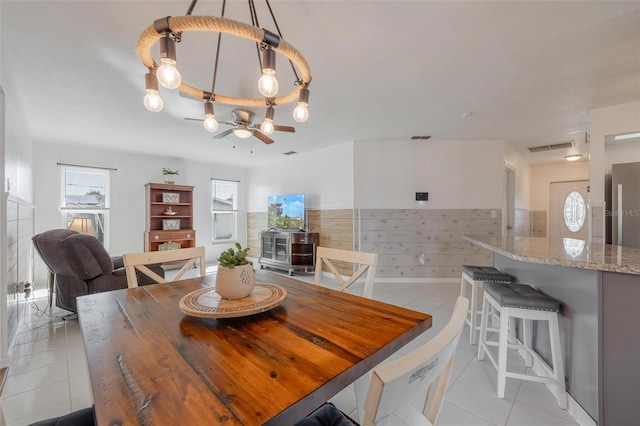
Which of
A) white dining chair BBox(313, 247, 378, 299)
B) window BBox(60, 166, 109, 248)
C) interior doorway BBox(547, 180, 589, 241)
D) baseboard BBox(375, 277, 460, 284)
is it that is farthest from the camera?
interior doorway BBox(547, 180, 589, 241)

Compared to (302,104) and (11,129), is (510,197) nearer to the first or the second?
(302,104)

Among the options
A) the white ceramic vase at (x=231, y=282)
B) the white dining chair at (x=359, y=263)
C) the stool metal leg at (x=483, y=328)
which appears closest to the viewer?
the white ceramic vase at (x=231, y=282)

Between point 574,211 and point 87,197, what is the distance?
1036 centimetres

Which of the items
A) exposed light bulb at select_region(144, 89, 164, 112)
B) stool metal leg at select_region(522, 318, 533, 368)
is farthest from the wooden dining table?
stool metal leg at select_region(522, 318, 533, 368)

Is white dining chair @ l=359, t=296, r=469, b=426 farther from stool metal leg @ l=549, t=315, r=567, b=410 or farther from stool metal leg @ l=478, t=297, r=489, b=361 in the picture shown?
stool metal leg @ l=478, t=297, r=489, b=361

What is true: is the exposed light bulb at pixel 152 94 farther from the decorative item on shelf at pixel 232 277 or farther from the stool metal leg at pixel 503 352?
the stool metal leg at pixel 503 352

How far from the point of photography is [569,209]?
6305 millimetres

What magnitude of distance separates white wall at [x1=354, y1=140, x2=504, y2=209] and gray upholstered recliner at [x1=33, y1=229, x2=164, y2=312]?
347 cm

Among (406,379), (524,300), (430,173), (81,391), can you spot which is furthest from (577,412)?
(430,173)

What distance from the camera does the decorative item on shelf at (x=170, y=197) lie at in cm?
566

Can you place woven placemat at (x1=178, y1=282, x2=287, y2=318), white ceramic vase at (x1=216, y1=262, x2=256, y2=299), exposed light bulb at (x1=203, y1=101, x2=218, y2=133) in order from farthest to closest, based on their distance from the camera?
exposed light bulb at (x1=203, y1=101, x2=218, y2=133) < white ceramic vase at (x1=216, y1=262, x2=256, y2=299) < woven placemat at (x1=178, y1=282, x2=287, y2=318)

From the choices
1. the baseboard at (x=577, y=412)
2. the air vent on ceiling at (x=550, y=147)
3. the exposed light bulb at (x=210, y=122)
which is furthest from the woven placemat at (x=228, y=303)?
the air vent on ceiling at (x=550, y=147)

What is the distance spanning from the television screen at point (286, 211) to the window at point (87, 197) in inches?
124

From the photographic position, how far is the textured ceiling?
1.73m
